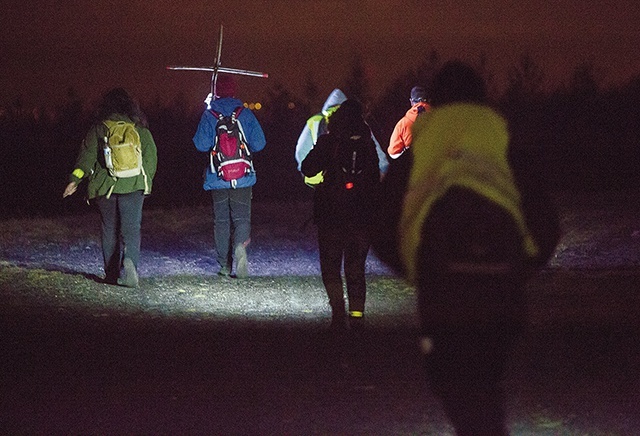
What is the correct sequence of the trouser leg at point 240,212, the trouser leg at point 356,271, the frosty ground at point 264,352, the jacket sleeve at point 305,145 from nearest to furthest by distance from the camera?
the frosty ground at point 264,352 < the trouser leg at point 356,271 < the jacket sleeve at point 305,145 < the trouser leg at point 240,212

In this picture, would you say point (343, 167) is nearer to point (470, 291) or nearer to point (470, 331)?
point (470, 331)

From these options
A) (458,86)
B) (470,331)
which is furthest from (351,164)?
(470,331)

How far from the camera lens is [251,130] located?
1031 centimetres

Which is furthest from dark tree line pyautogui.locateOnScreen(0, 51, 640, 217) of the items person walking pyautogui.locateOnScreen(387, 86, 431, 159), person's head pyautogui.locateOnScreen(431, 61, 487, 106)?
person's head pyautogui.locateOnScreen(431, 61, 487, 106)

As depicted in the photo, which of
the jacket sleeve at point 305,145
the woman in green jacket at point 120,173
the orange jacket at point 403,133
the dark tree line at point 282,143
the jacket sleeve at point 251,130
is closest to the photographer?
the jacket sleeve at point 305,145

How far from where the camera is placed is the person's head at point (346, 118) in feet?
24.9

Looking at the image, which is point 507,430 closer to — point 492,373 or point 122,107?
point 492,373

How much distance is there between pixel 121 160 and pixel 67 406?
4.24 m

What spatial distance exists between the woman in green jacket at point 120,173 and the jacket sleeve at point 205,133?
462mm

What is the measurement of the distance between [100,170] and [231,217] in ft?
4.76

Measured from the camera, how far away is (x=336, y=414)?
5723mm

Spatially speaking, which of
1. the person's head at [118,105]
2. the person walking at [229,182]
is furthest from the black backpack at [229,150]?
the person's head at [118,105]

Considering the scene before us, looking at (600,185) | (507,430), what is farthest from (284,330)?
(600,185)

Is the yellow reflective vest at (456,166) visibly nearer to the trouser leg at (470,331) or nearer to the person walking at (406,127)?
the trouser leg at (470,331)
